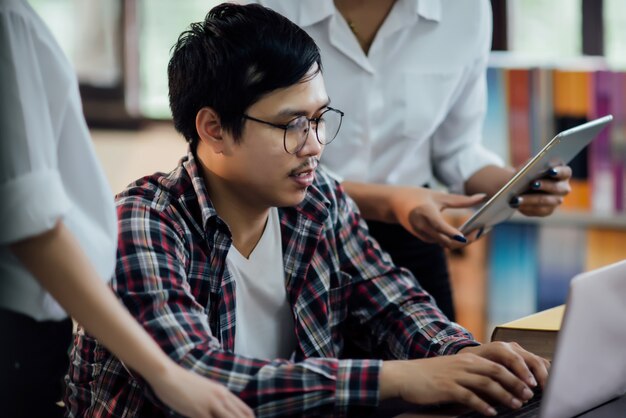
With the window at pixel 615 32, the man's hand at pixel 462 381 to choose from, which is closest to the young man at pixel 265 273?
the man's hand at pixel 462 381

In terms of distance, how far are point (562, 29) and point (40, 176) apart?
9.51ft

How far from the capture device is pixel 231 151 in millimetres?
1473

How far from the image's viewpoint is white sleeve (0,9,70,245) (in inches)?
39.9

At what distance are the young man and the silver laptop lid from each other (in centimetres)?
8

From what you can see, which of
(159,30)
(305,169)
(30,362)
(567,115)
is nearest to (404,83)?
(305,169)

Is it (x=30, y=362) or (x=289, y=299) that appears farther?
(x=289, y=299)

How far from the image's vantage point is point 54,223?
102 centimetres

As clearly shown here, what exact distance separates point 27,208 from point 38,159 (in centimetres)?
5

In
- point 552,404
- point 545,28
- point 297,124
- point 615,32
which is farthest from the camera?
point 545,28

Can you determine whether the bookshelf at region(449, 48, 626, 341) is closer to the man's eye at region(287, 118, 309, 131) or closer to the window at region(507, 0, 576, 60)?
the window at region(507, 0, 576, 60)

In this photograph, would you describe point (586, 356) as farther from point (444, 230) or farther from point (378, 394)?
point (444, 230)

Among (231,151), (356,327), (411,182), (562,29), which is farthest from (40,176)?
(562,29)

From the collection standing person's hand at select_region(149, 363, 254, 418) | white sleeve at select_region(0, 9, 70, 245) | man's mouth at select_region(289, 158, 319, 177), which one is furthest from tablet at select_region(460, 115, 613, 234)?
white sleeve at select_region(0, 9, 70, 245)

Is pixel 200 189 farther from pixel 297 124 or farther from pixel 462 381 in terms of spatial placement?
pixel 462 381
